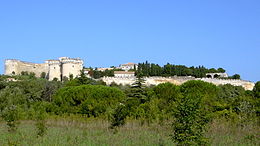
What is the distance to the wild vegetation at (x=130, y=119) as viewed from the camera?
773 cm

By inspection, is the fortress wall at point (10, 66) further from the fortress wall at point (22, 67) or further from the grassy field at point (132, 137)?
the grassy field at point (132, 137)

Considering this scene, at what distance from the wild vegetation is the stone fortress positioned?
65.6 ft

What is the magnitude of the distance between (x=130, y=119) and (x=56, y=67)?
51.0 meters

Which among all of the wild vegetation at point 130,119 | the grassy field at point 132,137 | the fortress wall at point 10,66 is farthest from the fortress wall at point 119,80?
the grassy field at point 132,137

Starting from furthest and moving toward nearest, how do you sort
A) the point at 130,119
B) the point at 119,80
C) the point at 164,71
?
the point at 164,71
the point at 119,80
the point at 130,119

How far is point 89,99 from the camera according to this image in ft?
77.4

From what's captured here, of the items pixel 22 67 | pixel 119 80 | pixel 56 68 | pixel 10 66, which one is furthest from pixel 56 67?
pixel 119 80

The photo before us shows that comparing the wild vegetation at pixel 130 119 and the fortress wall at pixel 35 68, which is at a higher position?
the fortress wall at pixel 35 68

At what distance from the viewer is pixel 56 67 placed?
213 feet

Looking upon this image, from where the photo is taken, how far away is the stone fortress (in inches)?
2142

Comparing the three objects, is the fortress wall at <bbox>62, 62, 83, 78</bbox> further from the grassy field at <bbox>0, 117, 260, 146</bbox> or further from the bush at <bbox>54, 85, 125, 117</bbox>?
the grassy field at <bbox>0, 117, 260, 146</bbox>

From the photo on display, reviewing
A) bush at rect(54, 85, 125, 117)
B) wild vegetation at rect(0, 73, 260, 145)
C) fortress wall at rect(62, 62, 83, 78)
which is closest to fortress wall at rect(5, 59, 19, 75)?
fortress wall at rect(62, 62, 83, 78)

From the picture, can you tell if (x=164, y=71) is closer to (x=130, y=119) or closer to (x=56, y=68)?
(x=56, y=68)

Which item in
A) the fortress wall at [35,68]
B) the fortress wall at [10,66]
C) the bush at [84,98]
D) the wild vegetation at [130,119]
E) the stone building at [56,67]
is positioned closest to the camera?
the wild vegetation at [130,119]
